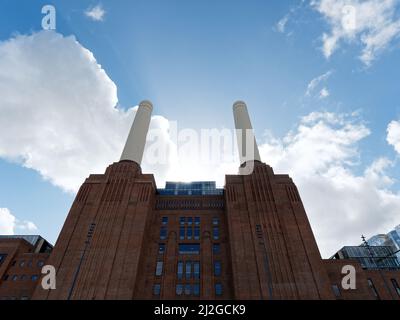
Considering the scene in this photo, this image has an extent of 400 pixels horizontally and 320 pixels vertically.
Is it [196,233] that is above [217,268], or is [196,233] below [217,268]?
above

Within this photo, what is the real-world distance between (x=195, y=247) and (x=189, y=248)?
1.12 metres

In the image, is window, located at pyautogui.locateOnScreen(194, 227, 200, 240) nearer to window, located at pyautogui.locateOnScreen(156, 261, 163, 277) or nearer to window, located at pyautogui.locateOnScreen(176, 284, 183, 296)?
window, located at pyautogui.locateOnScreen(156, 261, 163, 277)

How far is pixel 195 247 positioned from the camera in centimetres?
4897

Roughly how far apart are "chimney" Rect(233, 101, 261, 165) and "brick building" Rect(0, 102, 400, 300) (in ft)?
12.7

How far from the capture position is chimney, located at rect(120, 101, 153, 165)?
60.5m

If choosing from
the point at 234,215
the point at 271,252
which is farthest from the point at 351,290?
the point at 234,215

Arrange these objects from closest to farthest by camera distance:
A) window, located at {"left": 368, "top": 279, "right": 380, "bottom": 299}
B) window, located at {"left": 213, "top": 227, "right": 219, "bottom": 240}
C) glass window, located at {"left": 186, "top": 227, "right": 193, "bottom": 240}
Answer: window, located at {"left": 368, "top": 279, "right": 380, "bottom": 299} < window, located at {"left": 213, "top": 227, "right": 219, "bottom": 240} < glass window, located at {"left": 186, "top": 227, "right": 193, "bottom": 240}

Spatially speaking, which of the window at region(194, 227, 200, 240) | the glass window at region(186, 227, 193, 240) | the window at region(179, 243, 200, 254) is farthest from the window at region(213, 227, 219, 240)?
the glass window at region(186, 227, 193, 240)

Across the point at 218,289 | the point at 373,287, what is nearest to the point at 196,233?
the point at 218,289

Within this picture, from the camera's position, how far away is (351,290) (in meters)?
42.8

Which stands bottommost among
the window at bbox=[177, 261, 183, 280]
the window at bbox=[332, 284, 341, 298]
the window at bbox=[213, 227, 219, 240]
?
the window at bbox=[332, 284, 341, 298]

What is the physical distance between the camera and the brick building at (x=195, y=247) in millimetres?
39438

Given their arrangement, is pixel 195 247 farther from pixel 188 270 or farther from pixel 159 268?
pixel 159 268
